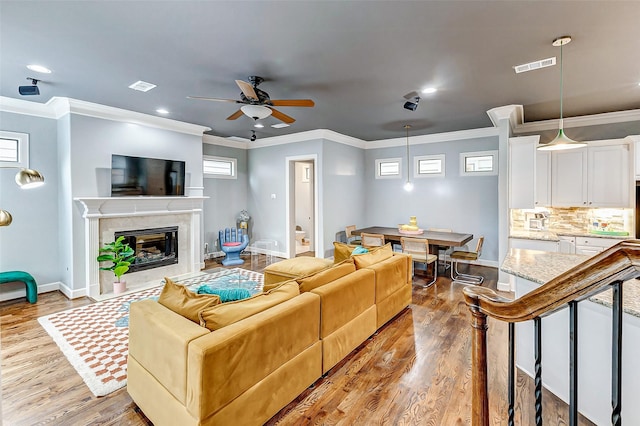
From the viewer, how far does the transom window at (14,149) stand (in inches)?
168

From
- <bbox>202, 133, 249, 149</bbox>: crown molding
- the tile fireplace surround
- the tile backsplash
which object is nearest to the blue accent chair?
the tile fireplace surround

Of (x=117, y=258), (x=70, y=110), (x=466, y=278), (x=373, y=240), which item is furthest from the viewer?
(x=373, y=240)

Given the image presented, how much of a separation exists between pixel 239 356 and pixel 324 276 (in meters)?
1.14

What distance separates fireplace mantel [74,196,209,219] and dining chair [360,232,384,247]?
10.7ft

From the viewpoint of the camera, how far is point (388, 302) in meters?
3.55

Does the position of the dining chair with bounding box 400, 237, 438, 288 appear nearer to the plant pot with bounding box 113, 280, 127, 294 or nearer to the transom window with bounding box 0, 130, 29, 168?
the plant pot with bounding box 113, 280, 127, 294

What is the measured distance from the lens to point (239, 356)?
5.92 feet

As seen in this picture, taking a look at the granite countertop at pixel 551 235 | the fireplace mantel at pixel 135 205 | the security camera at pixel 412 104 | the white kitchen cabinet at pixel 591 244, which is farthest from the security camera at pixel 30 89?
the white kitchen cabinet at pixel 591 244

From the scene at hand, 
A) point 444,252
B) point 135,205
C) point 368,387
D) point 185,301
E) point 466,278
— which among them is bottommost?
point 368,387

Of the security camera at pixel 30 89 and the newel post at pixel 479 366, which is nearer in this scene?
the newel post at pixel 479 366

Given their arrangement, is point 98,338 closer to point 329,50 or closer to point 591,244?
point 329,50

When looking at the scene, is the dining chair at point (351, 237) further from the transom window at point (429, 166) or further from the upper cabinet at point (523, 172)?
the upper cabinet at point (523, 172)

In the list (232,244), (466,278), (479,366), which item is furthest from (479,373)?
(232,244)

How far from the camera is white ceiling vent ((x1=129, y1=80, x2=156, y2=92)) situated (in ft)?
12.2
